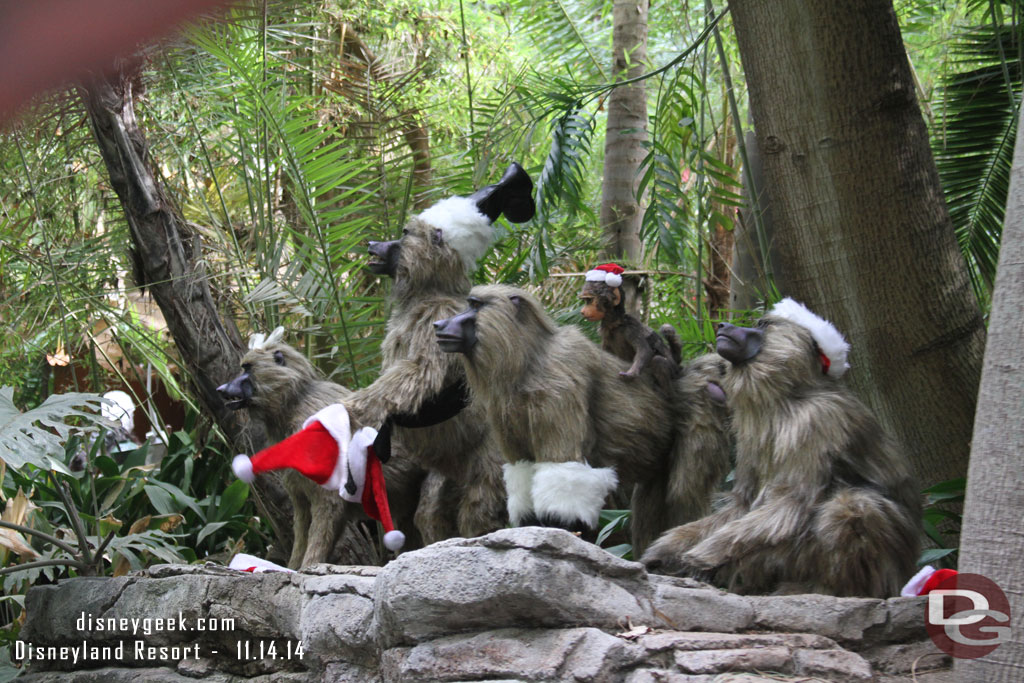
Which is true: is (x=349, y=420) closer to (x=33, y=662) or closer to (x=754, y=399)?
(x=754, y=399)

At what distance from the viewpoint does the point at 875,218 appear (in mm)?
4023

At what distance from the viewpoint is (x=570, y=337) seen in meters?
4.01

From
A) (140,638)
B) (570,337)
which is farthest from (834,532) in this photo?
(140,638)

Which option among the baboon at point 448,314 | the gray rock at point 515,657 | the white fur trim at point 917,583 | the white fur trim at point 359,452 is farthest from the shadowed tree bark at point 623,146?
the gray rock at point 515,657

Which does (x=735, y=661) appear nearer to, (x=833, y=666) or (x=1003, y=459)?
(x=833, y=666)

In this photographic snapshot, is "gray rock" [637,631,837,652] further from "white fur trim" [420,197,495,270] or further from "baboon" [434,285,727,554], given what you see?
"white fur trim" [420,197,495,270]

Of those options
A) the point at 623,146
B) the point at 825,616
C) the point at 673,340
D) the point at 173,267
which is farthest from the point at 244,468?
the point at 623,146

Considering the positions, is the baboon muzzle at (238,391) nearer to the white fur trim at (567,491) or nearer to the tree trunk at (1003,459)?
the white fur trim at (567,491)

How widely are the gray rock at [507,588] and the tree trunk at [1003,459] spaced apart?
0.98 metres

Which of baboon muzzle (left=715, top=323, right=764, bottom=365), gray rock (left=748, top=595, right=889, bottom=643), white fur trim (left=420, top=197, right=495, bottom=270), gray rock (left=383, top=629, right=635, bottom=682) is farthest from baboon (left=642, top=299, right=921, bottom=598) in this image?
white fur trim (left=420, top=197, right=495, bottom=270)

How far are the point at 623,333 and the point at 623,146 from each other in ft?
9.42

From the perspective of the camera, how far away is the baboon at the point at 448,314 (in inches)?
171

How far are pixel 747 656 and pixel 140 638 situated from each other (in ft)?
9.32

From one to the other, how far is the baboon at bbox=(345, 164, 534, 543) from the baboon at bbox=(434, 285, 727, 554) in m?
0.48
